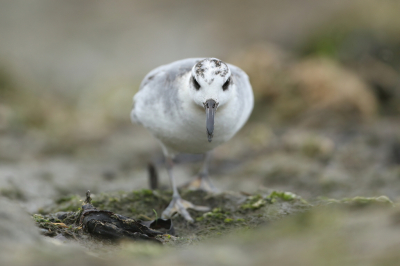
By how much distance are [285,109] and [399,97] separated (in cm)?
291

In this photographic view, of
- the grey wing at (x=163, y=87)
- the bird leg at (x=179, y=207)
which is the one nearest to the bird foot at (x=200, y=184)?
the bird leg at (x=179, y=207)

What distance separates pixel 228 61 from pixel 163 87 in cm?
850

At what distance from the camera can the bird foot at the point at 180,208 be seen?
5647 mm

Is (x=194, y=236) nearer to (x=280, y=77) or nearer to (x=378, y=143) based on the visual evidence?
(x=378, y=143)

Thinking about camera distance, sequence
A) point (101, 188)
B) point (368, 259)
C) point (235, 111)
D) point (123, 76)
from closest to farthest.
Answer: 1. point (368, 259)
2. point (235, 111)
3. point (101, 188)
4. point (123, 76)

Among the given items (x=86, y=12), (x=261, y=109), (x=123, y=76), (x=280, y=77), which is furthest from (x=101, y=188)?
(x=86, y=12)

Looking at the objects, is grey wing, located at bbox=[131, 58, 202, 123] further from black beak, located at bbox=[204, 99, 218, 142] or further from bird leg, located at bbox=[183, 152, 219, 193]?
bird leg, located at bbox=[183, 152, 219, 193]

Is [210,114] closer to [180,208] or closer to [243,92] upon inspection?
[243,92]

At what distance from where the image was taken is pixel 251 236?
3.40 meters

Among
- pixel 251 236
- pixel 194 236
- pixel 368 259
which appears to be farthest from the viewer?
pixel 194 236

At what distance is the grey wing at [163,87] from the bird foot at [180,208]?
1.30m

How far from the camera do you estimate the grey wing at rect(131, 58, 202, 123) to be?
5402 mm

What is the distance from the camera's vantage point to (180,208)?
579 centimetres

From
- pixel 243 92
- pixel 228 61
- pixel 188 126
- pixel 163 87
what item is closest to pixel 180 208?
pixel 188 126
